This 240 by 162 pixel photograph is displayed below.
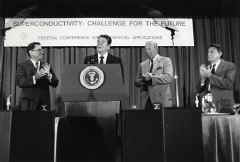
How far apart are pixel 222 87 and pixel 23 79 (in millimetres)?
2089

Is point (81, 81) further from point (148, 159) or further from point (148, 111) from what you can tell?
point (148, 159)

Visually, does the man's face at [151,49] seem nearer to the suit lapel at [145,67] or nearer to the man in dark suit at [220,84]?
the suit lapel at [145,67]

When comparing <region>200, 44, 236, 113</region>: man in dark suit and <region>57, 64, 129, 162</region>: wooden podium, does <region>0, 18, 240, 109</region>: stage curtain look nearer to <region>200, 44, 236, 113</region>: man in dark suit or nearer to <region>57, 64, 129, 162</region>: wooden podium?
<region>200, 44, 236, 113</region>: man in dark suit

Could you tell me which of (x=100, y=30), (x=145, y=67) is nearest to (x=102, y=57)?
(x=145, y=67)

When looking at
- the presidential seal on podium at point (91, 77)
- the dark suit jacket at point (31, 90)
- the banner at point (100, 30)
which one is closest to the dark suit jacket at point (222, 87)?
the presidential seal on podium at point (91, 77)

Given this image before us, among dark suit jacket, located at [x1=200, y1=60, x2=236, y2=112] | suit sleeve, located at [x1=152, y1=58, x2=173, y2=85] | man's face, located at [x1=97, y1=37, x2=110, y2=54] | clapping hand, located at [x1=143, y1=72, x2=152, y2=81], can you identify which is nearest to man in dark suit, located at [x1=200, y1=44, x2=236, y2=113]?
dark suit jacket, located at [x1=200, y1=60, x2=236, y2=112]

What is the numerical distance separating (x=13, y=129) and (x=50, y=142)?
0.27m

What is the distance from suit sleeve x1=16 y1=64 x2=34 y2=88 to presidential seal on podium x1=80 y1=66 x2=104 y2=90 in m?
1.20

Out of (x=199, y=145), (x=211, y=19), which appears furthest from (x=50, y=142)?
(x=211, y=19)

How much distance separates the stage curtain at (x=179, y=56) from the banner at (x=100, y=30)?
0.27m

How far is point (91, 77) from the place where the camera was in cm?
253

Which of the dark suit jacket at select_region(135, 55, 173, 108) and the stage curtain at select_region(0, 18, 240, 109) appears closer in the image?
the dark suit jacket at select_region(135, 55, 173, 108)

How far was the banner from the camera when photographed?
5.43 meters

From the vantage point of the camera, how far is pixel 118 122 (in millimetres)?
2520
